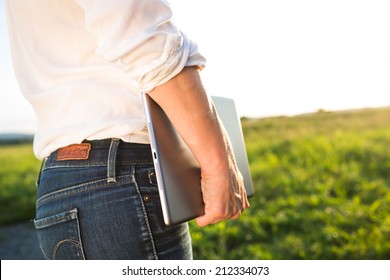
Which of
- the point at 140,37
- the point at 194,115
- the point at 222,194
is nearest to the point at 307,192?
the point at 222,194

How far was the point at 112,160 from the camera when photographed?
95 centimetres

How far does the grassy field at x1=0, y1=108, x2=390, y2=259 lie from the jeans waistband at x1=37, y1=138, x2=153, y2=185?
239 cm

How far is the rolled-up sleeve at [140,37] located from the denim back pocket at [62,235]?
350mm

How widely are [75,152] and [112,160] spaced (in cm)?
10

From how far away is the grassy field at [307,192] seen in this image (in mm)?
3305

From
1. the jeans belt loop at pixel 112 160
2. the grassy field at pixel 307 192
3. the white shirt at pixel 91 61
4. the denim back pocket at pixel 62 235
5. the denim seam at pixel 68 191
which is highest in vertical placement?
the white shirt at pixel 91 61

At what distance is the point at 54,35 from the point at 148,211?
47 cm

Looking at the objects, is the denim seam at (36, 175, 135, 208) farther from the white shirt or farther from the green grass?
the green grass

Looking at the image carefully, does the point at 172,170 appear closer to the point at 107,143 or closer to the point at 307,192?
the point at 107,143

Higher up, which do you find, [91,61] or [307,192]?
[91,61]

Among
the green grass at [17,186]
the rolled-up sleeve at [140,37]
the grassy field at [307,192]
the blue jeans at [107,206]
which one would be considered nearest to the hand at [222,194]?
the blue jeans at [107,206]

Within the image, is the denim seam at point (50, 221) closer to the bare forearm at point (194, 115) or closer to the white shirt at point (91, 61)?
the white shirt at point (91, 61)

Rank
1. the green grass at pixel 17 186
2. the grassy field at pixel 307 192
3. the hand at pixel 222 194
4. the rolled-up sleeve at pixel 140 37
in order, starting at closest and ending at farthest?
the rolled-up sleeve at pixel 140 37
the hand at pixel 222 194
the grassy field at pixel 307 192
the green grass at pixel 17 186

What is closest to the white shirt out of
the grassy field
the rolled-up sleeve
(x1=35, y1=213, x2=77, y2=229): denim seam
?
the rolled-up sleeve
